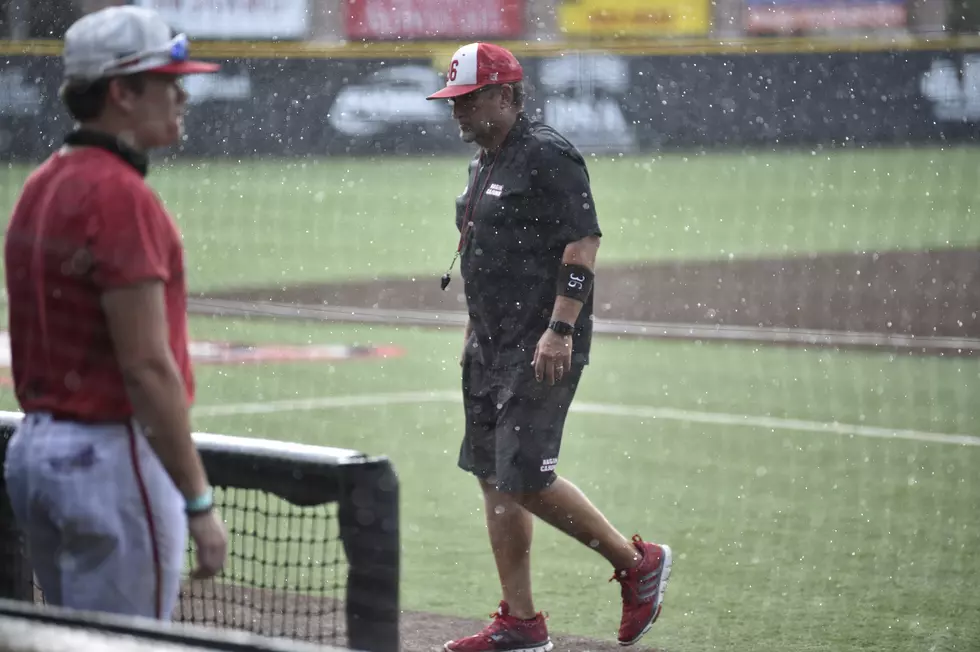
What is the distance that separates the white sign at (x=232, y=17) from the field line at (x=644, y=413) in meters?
18.3

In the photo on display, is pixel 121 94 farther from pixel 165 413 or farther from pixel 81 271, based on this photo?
pixel 165 413

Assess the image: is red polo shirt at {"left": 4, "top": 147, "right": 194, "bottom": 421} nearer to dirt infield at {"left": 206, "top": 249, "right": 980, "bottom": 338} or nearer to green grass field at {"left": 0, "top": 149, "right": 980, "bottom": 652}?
green grass field at {"left": 0, "top": 149, "right": 980, "bottom": 652}

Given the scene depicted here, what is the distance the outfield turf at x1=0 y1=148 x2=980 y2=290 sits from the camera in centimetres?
Answer: 1886

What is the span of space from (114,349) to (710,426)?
6621 millimetres

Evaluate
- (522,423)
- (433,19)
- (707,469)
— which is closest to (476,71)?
(522,423)

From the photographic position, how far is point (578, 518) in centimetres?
509

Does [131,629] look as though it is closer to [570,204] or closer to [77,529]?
[77,529]

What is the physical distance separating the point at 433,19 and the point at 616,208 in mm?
9693

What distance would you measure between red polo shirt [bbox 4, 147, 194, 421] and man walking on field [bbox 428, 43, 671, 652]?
79.7 inches

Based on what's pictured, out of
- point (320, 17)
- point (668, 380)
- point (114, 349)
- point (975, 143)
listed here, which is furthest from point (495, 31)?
point (114, 349)

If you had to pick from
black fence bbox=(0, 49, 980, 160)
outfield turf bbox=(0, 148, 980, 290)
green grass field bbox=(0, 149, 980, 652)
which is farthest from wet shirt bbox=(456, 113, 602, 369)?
black fence bbox=(0, 49, 980, 160)

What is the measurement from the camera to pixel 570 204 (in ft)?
16.1

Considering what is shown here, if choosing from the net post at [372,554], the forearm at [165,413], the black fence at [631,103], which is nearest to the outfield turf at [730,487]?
the net post at [372,554]

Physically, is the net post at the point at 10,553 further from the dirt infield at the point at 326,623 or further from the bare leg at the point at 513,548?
the bare leg at the point at 513,548
